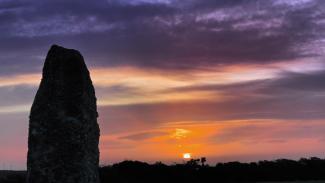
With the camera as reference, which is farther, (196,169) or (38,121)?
(196,169)

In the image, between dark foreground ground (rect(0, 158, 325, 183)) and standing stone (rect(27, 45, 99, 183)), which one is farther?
dark foreground ground (rect(0, 158, 325, 183))

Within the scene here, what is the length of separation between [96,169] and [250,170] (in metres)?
29.6

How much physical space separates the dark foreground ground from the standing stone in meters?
19.6

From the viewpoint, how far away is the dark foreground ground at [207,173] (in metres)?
38.6

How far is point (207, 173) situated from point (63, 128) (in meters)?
26.9

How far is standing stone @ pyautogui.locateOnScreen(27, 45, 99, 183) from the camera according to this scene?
16016mm

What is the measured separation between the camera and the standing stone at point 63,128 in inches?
631

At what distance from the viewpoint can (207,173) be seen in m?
42.0

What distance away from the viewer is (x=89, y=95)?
16969mm

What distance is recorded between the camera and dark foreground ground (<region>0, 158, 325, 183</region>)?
38603 mm

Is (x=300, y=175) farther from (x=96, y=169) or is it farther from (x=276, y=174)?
(x=96, y=169)

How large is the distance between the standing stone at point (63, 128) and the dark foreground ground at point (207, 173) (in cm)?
1961

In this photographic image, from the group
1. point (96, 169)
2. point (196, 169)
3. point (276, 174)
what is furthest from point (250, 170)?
point (96, 169)

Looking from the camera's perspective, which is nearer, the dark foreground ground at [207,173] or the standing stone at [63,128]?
the standing stone at [63,128]
